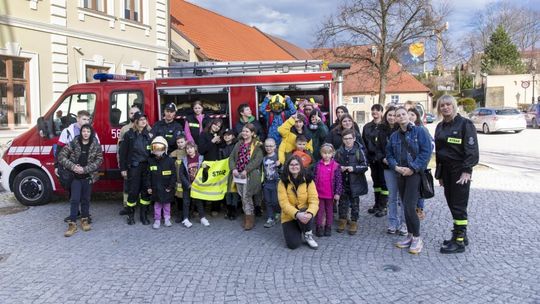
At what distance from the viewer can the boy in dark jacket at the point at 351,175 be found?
6348mm

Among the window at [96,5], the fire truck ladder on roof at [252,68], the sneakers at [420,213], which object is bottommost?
the sneakers at [420,213]

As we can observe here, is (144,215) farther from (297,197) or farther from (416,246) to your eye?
(416,246)

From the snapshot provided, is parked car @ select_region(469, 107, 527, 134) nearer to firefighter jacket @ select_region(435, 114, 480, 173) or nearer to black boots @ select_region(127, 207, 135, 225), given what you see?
firefighter jacket @ select_region(435, 114, 480, 173)

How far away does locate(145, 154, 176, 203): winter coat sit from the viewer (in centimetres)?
675

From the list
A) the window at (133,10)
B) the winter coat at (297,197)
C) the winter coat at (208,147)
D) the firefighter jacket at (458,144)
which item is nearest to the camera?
the firefighter jacket at (458,144)

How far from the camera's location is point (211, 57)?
2575 centimetres

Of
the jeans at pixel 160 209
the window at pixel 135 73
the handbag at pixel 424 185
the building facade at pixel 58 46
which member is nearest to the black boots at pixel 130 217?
the jeans at pixel 160 209

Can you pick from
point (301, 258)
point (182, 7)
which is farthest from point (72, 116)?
point (182, 7)

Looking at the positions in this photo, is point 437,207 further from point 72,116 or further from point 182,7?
point 182,7

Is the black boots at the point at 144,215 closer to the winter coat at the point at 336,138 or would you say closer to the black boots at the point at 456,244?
the winter coat at the point at 336,138

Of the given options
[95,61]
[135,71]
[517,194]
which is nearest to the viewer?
[517,194]

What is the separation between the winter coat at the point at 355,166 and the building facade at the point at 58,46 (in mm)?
10336

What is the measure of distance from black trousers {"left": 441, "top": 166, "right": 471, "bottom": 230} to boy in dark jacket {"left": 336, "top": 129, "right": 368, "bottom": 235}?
1.19 meters

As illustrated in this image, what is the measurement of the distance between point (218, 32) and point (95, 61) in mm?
17703
